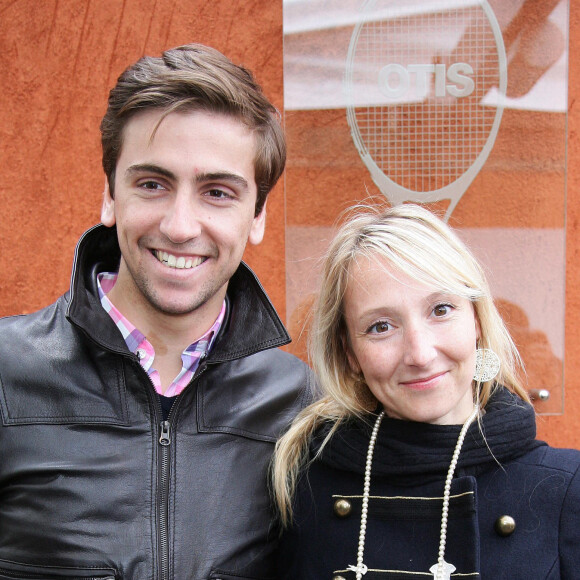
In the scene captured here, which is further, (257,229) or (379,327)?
(257,229)

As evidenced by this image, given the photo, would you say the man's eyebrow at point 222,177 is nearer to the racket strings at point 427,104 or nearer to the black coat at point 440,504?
the black coat at point 440,504

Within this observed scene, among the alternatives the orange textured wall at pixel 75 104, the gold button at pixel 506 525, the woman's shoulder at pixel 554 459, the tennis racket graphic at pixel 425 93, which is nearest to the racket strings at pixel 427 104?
the tennis racket graphic at pixel 425 93

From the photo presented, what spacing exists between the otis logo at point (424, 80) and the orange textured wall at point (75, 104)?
15.2 inches

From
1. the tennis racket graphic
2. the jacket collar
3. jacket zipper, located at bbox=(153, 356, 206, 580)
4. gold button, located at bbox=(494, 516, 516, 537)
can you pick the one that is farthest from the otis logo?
gold button, located at bbox=(494, 516, 516, 537)

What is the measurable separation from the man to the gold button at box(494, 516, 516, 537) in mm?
522

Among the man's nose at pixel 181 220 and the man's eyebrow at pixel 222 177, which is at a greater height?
the man's eyebrow at pixel 222 177

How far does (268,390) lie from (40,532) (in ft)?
1.92

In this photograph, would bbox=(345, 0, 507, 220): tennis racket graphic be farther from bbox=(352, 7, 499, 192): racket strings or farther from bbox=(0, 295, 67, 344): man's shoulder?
bbox=(0, 295, 67, 344): man's shoulder

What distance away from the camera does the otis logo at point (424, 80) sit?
270 centimetres

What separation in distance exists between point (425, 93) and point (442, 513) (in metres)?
1.55

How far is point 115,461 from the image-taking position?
5.53 feet

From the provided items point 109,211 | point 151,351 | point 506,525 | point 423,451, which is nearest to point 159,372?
point 151,351

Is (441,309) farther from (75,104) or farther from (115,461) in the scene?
(75,104)

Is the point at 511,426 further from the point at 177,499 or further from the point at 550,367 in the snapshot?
the point at 550,367
